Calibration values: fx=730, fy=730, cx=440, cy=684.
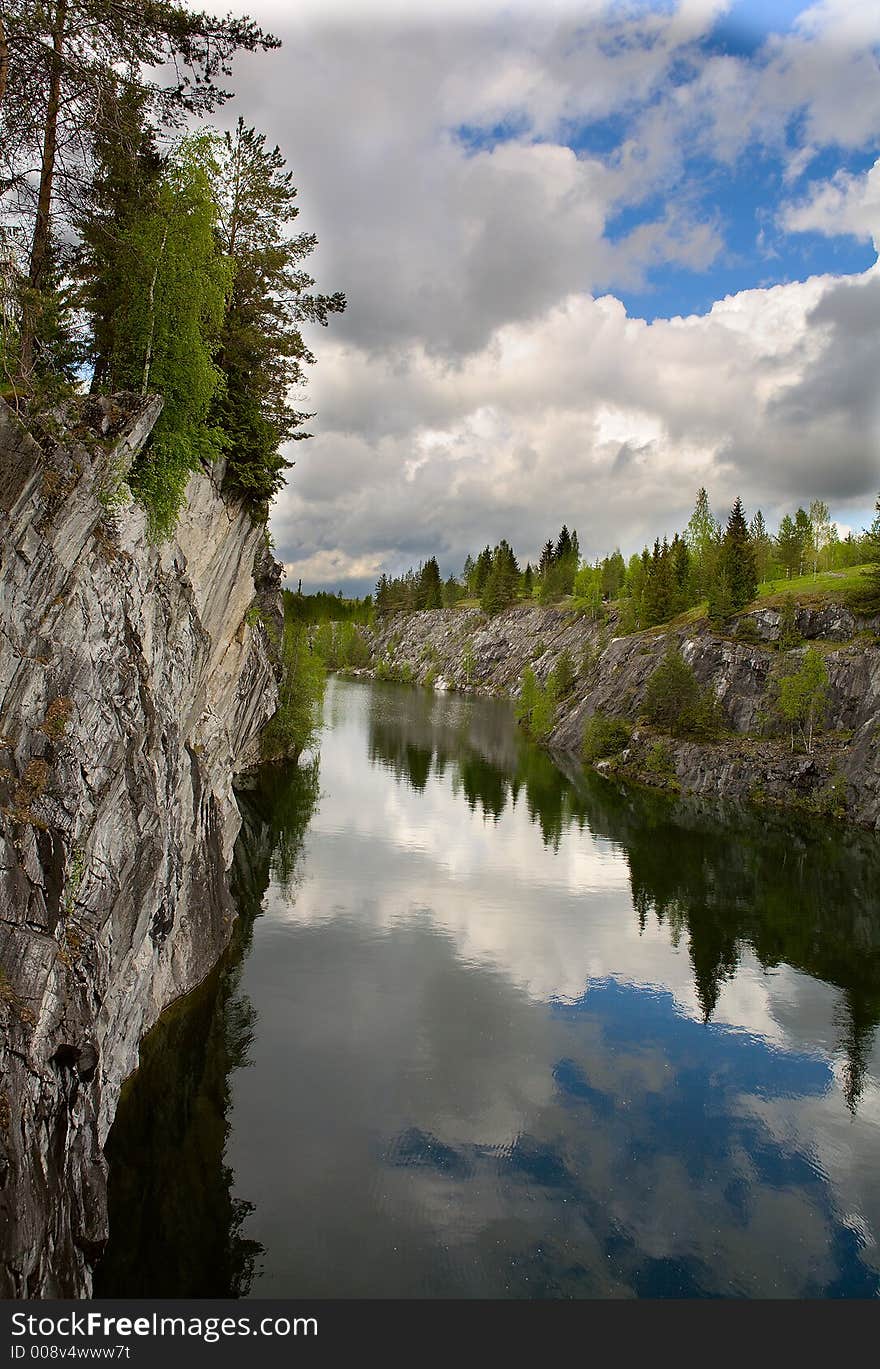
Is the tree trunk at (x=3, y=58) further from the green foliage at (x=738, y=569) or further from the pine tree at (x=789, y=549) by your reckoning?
the pine tree at (x=789, y=549)

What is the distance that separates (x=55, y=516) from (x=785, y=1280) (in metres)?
21.9

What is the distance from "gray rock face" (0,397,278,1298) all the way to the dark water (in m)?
2.71

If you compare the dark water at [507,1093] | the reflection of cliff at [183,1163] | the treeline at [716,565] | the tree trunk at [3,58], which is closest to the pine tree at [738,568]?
the treeline at [716,565]

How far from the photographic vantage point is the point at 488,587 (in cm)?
19038

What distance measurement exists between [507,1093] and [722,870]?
31819 millimetres

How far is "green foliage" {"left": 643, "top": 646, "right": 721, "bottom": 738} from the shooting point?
80500 mm

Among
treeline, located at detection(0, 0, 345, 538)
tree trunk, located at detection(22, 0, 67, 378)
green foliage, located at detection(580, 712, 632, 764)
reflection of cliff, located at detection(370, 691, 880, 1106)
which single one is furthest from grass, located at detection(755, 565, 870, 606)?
tree trunk, located at detection(22, 0, 67, 378)

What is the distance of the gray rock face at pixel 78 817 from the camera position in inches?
451

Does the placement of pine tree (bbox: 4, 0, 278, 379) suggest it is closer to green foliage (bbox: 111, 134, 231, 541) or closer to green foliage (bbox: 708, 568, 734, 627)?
green foliage (bbox: 111, 134, 231, 541)

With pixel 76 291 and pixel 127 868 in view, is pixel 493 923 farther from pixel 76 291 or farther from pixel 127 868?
pixel 76 291

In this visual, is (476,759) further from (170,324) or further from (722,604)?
(170,324)

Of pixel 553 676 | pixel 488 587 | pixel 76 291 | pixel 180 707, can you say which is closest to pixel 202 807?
pixel 180 707

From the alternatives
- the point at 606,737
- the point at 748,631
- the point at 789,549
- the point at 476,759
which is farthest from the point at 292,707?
the point at 789,549

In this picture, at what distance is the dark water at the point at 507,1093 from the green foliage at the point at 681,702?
1408 inches
